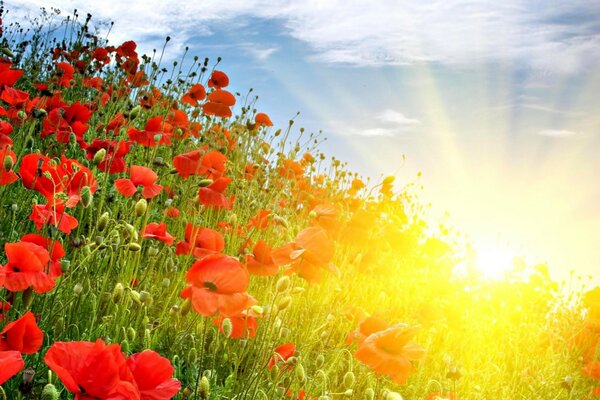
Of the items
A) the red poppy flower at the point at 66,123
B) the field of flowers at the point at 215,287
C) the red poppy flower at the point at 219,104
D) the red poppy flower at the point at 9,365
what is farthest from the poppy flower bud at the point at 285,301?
the red poppy flower at the point at 219,104

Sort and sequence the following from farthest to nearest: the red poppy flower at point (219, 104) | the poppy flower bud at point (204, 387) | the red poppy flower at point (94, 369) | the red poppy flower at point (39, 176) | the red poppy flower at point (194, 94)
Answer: the red poppy flower at point (194, 94)
the red poppy flower at point (219, 104)
the red poppy flower at point (39, 176)
the poppy flower bud at point (204, 387)
the red poppy flower at point (94, 369)

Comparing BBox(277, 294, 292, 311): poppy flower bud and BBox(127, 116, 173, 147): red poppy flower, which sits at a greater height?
BBox(127, 116, 173, 147): red poppy flower

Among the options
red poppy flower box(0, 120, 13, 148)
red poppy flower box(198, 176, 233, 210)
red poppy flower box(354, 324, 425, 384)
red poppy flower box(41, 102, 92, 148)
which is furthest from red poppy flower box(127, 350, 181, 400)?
red poppy flower box(41, 102, 92, 148)

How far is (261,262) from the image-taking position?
6.81 ft

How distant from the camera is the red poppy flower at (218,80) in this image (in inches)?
171

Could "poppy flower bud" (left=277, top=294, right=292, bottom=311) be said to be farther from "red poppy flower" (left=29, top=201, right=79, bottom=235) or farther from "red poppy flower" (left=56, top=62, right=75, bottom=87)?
"red poppy flower" (left=56, top=62, right=75, bottom=87)

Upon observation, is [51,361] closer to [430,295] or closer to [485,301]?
[430,295]

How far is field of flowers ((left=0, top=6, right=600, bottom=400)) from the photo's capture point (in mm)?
1569

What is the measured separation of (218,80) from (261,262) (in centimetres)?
261

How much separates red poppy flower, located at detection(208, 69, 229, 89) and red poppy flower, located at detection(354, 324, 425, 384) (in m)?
2.93

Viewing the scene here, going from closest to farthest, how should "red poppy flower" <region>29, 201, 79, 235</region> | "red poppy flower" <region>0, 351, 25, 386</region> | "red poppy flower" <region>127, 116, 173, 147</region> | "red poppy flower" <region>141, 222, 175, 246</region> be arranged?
"red poppy flower" <region>0, 351, 25, 386</region> → "red poppy flower" <region>29, 201, 79, 235</region> → "red poppy flower" <region>141, 222, 175, 246</region> → "red poppy flower" <region>127, 116, 173, 147</region>

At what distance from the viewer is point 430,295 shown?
4.19 m

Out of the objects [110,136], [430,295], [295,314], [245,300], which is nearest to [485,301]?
[430,295]

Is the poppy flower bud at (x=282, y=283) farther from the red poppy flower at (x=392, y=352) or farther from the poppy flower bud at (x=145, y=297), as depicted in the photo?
the poppy flower bud at (x=145, y=297)
